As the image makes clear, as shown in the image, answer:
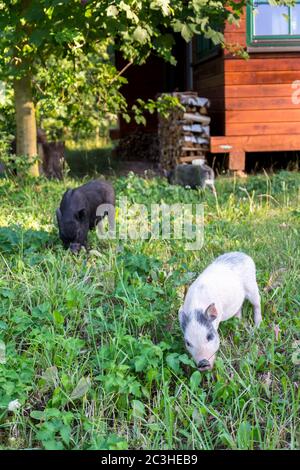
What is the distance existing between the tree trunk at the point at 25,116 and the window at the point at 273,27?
11.7 feet

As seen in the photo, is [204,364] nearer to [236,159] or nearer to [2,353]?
[2,353]

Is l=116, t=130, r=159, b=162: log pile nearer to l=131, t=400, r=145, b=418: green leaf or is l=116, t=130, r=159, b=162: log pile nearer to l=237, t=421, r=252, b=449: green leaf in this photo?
l=131, t=400, r=145, b=418: green leaf

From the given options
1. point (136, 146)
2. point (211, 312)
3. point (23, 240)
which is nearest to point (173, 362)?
point (211, 312)

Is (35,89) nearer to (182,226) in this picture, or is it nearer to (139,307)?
(182,226)

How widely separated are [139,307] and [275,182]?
16.1 ft

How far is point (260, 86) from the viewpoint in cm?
973

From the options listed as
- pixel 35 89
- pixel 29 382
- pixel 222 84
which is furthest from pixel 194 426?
pixel 222 84

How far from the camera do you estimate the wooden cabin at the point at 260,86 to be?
954 centimetres

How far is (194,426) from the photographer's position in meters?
2.85

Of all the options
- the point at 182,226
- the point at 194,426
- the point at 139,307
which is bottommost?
the point at 194,426

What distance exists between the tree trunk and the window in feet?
11.7

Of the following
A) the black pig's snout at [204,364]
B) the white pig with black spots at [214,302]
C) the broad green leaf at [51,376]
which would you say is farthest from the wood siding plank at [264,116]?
the broad green leaf at [51,376]

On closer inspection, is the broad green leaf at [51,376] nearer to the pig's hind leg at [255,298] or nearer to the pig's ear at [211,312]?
the pig's ear at [211,312]

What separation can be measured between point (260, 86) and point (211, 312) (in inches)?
281
